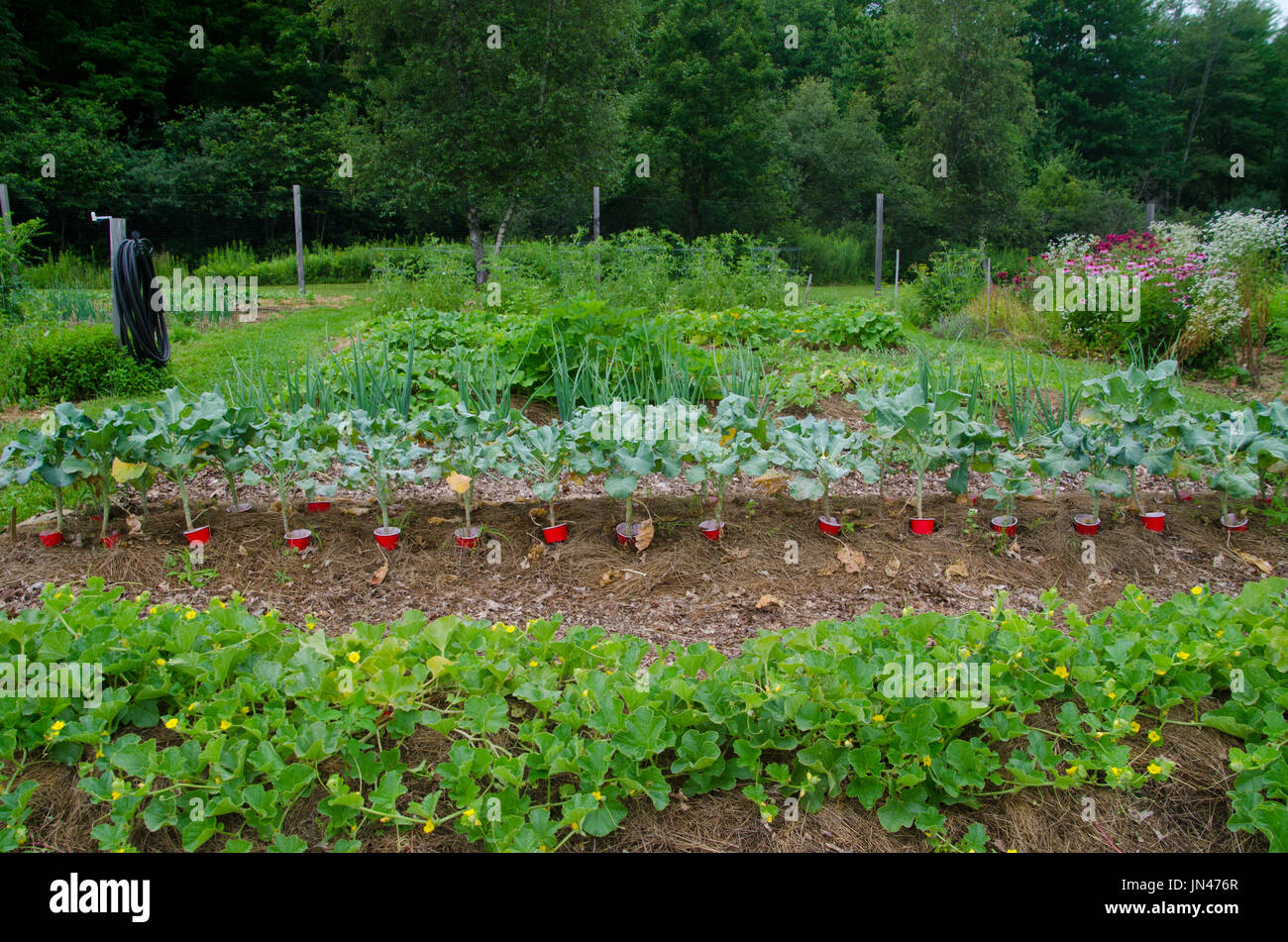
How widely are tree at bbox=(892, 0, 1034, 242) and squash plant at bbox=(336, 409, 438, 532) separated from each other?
16.0m

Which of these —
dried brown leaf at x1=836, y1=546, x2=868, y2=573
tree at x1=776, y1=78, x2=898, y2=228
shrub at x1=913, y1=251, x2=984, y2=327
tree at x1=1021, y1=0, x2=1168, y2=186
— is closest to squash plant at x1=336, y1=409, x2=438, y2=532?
dried brown leaf at x1=836, y1=546, x2=868, y2=573

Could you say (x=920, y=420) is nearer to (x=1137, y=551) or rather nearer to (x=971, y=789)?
(x=1137, y=551)

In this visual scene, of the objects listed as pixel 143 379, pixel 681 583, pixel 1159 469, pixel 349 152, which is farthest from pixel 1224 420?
pixel 349 152

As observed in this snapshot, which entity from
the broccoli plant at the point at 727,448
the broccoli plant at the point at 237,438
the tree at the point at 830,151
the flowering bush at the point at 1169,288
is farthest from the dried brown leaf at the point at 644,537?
the tree at the point at 830,151

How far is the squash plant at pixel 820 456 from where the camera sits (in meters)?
3.05

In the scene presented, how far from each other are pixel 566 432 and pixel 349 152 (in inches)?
503

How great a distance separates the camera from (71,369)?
5.95 m

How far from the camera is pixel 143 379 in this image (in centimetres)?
602

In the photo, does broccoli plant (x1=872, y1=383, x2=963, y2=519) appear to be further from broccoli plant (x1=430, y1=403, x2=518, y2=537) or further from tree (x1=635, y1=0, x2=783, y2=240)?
tree (x1=635, y1=0, x2=783, y2=240)

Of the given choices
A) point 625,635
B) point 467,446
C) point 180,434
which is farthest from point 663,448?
point 180,434

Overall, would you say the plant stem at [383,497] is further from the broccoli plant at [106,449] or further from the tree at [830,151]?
the tree at [830,151]

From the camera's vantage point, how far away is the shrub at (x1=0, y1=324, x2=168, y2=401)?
5.88 metres
